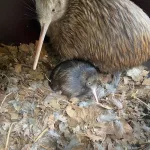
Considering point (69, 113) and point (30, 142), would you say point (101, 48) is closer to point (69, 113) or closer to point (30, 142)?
point (69, 113)

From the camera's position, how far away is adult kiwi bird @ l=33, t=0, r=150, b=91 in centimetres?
191

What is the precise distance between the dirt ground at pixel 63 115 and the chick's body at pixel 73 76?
62mm

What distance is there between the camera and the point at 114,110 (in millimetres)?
2053

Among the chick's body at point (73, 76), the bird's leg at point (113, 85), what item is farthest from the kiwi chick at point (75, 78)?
the bird's leg at point (113, 85)

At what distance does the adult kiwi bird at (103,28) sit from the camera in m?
1.91

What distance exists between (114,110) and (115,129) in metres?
0.12

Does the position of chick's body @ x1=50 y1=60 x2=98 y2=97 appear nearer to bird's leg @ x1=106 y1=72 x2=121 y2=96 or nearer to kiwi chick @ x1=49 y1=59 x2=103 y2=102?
kiwi chick @ x1=49 y1=59 x2=103 y2=102

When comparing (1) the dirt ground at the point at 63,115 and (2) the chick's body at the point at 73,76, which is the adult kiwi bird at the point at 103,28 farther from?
(1) the dirt ground at the point at 63,115

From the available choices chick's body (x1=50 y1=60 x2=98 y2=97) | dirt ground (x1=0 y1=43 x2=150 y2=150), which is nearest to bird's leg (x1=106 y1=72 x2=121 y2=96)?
dirt ground (x1=0 y1=43 x2=150 y2=150)

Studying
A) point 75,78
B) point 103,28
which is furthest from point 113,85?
point 103,28

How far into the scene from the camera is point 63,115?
2.00 meters

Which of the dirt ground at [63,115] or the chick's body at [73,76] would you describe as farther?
the chick's body at [73,76]

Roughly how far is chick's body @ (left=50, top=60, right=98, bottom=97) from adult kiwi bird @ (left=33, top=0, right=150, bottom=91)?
6cm

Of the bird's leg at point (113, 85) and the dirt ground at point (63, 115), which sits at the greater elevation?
the bird's leg at point (113, 85)
